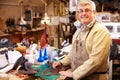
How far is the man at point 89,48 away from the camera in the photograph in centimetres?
225

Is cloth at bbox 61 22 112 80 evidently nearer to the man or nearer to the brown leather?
the man

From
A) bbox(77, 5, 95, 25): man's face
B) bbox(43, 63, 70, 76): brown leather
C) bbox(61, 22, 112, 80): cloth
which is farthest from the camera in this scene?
bbox(43, 63, 70, 76): brown leather

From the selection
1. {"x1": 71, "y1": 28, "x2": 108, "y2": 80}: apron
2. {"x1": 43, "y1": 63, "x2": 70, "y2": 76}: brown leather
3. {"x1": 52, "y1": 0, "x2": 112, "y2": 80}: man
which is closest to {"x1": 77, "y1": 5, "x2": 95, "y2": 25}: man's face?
{"x1": 52, "y1": 0, "x2": 112, "y2": 80}: man

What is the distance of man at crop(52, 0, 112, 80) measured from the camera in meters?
2.25

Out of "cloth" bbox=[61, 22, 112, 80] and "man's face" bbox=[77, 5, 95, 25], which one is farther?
"man's face" bbox=[77, 5, 95, 25]

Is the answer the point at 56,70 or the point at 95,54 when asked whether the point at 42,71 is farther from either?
the point at 95,54

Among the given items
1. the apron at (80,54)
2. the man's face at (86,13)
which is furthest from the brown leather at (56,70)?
the man's face at (86,13)

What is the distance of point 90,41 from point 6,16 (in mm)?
5373

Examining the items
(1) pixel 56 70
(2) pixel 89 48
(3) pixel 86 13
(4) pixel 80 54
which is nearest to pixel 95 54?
A: (2) pixel 89 48

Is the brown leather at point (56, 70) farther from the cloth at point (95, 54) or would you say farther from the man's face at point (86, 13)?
the man's face at point (86, 13)

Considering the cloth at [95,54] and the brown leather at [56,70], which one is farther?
the brown leather at [56,70]

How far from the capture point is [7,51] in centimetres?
283

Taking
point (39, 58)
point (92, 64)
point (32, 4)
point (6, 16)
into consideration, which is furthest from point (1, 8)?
point (92, 64)

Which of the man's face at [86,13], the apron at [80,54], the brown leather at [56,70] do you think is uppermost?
the man's face at [86,13]
